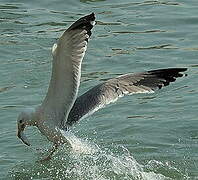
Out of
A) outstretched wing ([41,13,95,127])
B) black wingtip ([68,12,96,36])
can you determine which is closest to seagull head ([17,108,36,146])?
outstretched wing ([41,13,95,127])

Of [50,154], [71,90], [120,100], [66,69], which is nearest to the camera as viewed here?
[66,69]

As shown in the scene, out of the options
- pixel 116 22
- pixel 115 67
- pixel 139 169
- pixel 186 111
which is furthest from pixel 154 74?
pixel 116 22

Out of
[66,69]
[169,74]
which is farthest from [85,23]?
[169,74]

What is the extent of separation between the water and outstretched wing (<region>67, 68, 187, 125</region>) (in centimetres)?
30

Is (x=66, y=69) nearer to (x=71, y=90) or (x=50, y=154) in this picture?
(x=71, y=90)

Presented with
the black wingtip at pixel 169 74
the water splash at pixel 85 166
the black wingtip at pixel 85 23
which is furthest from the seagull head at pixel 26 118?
the black wingtip at pixel 169 74

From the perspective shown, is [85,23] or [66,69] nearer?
[85,23]

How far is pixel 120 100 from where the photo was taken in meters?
11.1

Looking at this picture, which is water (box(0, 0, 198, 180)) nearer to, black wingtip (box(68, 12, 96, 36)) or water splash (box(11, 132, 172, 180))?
water splash (box(11, 132, 172, 180))

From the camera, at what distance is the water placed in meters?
9.08

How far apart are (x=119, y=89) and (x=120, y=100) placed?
7.76 feet

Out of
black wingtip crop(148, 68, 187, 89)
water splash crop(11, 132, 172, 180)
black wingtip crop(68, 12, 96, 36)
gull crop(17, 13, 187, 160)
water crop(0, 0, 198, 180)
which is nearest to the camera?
black wingtip crop(68, 12, 96, 36)

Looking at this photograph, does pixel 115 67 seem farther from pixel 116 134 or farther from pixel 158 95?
pixel 116 134

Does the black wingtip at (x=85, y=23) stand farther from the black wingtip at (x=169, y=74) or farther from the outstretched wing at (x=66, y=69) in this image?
the black wingtip at (x=169, y=74)
